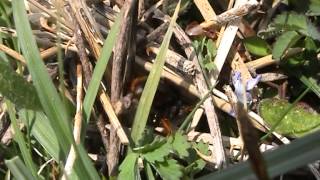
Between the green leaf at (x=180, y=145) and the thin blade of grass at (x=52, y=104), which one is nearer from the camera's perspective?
the thin blade of grass at (x=52, y=104)

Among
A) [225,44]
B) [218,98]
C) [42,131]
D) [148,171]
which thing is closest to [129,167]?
[148,171]

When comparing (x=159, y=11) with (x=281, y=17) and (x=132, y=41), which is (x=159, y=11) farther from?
(x=281, y=17)

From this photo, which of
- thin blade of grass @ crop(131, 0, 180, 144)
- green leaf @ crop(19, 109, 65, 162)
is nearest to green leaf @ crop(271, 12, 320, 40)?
thin blade of grass @ crop(131, 0, 180, 144)

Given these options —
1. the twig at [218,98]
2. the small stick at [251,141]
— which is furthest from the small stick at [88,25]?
the small stick at [251,141]

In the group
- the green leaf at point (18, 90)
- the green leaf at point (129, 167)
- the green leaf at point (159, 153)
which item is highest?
the green leaf at point (18, 90)

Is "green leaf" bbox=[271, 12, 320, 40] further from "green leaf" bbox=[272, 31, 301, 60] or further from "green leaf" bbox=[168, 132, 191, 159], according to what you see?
"green leaf" bbox=[168, 132, 191, 159]

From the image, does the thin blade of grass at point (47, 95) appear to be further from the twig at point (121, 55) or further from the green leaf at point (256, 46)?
the green leaf at point (256, 46)

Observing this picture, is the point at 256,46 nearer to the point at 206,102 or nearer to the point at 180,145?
the point at 206,102
